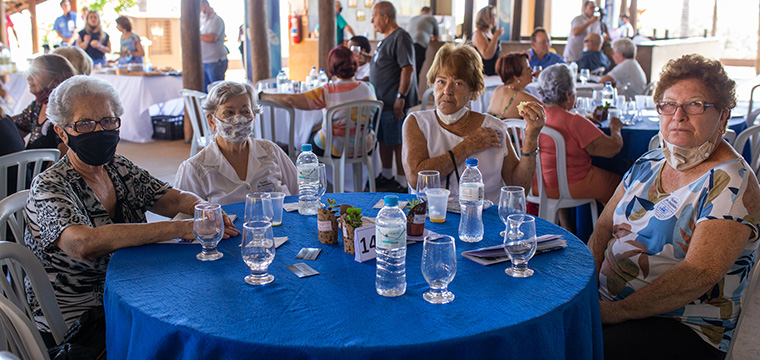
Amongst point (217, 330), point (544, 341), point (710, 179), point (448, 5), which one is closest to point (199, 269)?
point (217, 330)

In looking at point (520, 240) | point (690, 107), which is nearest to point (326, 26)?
point (690, 107)

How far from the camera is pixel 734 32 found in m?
20.2

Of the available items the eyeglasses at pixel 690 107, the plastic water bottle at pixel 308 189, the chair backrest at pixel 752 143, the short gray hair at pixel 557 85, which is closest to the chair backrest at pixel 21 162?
the plastic water bottle at pixel 308 189

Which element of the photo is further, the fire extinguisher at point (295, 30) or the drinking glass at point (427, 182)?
the fire extinguisher at point (295, 30)

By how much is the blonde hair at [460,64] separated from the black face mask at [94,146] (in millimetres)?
1556

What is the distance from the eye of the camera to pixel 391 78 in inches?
234

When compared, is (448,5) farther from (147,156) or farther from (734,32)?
(734,32)

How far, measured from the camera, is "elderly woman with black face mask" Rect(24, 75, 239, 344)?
75.0 inches

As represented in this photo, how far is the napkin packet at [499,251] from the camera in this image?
180cm

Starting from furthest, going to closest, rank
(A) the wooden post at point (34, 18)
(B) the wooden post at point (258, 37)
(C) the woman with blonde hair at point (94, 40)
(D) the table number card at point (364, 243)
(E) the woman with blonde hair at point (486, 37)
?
(A) the wooden post at point (34, 18), (C) the woman with blonde hair at point (94, 40), (B) the wooden post at point (258, 37), (E) the woman with blonde hair at point (486, 37), (D) the table number card at point (364, 243)

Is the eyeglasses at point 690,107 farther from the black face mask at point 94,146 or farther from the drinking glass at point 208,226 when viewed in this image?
the black face mask at point 94,146

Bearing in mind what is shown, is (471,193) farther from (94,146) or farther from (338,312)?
(94,146)

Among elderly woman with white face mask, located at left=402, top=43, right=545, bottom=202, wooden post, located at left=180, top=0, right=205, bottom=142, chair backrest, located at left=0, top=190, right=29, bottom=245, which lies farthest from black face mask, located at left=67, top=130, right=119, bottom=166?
wooden post, located at left=180, top=0, right=205, bottom=142

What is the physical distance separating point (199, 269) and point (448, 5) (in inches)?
514
